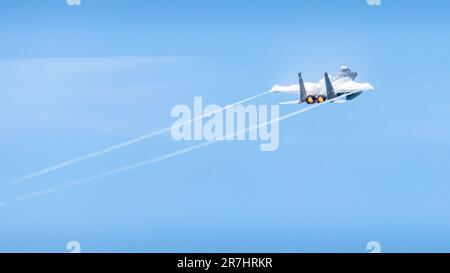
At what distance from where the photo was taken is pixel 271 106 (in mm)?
37188

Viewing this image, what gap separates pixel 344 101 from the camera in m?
37.2
